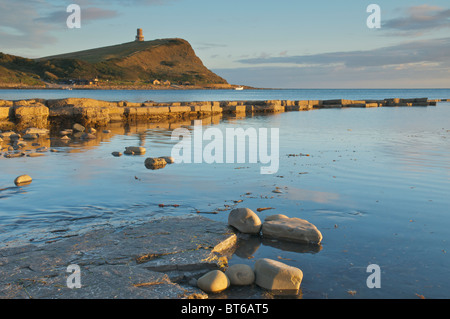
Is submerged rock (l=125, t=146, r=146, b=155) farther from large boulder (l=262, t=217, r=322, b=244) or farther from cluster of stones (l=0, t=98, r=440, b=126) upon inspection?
cluster of stones (l=0, t=98, r=440, b=126)

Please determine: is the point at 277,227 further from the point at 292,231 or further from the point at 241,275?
the point at 241,275

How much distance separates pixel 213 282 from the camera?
447 cm

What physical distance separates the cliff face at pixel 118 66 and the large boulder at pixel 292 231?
431 ft

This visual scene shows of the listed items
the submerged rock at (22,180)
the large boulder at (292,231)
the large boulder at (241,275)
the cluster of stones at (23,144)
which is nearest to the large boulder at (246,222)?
the large boulder at (292,231)

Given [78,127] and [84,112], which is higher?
[84,112]

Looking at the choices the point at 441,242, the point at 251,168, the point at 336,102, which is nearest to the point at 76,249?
the point at 441,242

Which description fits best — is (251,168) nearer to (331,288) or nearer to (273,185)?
(273,185)

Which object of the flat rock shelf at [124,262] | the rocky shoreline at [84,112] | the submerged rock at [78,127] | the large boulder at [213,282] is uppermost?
the rocky shoreline at [84,112]

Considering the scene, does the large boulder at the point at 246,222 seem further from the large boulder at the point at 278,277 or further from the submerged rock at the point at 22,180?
the submerged rock at the point at 22,180

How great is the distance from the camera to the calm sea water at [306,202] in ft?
16.8

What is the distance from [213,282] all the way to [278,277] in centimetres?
74

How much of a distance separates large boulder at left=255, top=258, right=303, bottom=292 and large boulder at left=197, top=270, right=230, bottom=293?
16.0 inches

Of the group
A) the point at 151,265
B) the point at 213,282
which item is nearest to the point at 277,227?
the point at 213,282

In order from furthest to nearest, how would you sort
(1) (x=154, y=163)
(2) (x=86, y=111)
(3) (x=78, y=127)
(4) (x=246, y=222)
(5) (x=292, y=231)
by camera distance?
(2) (x=86, y=111) → (3) (x=78, y=127) → (1) (x=154, y=163) → (4) (x=246, y=222) → (5) (x=292, y=231)
